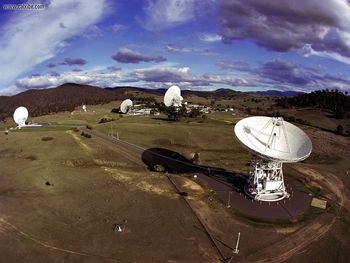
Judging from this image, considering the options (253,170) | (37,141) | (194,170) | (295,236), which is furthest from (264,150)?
(37,141)

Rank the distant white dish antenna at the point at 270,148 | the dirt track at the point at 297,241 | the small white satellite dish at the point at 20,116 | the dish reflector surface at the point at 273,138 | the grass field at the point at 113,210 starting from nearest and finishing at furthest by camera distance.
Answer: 1. the dirt track at the point at 297,241
2. the grass field at the point at 113,210
3. the dish reflector surface at the point at 273,138
4. the distant white dish antenna at the point at 270,148
5. the small white satellite dish at the point at 20,116

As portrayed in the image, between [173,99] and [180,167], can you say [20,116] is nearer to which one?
[173,99]

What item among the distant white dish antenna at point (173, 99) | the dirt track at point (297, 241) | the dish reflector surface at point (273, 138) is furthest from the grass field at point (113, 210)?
the distant white dish antenna at point (173, 99)

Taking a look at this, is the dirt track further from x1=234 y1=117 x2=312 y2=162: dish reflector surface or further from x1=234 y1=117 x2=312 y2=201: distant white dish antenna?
x1=234 y1=117 x2=312 y2=162: dish reflector surface

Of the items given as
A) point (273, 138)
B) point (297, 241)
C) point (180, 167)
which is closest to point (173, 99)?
point (180, 167)

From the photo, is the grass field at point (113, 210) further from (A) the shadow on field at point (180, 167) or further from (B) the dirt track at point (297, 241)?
(A) the shadow on field at point (180, 167)

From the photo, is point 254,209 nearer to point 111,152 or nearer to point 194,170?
point 194,170
